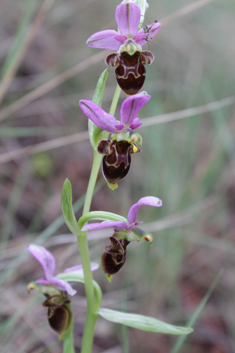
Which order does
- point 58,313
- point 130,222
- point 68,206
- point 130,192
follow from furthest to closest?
point 130,192
point 58,313
point 130,222
point 68,206

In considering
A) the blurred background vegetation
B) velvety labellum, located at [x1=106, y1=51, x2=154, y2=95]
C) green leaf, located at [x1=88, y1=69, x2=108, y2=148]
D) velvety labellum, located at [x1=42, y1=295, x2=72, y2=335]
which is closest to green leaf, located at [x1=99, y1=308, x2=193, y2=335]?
velvety labellum, located at [x1=42, y1=295, x2=72, y2=335]

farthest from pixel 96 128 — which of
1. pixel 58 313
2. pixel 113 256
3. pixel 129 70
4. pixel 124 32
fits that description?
pixel 58 313

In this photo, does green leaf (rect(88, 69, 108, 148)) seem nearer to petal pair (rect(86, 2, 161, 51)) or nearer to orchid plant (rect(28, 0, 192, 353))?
orchid plant (rect(28, 0, 192, 353))

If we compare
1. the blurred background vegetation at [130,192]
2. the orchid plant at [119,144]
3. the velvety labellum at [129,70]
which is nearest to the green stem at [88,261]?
the orchid plant at [119,144]

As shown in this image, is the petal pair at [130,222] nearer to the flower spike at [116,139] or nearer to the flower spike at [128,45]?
the flower spike at [116,139]

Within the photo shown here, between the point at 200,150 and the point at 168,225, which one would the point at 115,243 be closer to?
the point at 168,225

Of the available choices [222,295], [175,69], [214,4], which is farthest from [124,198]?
[214,4]

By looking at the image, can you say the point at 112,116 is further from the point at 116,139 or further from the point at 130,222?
the point at 130,222
